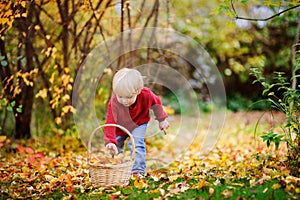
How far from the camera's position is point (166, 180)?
349 centimetres

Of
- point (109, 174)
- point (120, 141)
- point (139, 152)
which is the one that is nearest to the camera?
point (109, 174)

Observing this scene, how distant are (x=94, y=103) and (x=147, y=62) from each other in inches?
34.2

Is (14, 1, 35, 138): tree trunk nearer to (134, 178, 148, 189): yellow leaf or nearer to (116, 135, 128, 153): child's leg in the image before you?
(116, 135, 128, 153): child's leg

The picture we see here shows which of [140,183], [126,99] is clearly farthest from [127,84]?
[140,183]

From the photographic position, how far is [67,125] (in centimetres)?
577

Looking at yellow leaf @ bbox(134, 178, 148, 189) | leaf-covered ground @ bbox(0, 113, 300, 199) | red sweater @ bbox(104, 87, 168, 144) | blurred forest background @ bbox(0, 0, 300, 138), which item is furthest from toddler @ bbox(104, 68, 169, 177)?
blurred forest background @ bbox(0, 0, 300, 138)

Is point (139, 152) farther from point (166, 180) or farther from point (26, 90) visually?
point (26, 90)

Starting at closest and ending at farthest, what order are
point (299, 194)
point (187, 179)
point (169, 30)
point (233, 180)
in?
point (299, 194)
point (233, 180)
point (187, 179)
point (169, 30)

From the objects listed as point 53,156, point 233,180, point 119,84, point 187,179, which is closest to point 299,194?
point 233,180

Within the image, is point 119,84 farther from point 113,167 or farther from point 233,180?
point 233,180

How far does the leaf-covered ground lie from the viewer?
292 centimetres

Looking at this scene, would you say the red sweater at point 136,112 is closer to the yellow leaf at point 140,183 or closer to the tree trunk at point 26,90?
the yellow leaf at point 140,183

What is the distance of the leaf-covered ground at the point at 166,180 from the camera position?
9.58ft

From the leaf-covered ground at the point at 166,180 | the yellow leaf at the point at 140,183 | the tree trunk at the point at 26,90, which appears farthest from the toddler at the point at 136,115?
the tree trunk at the point at 26,90
